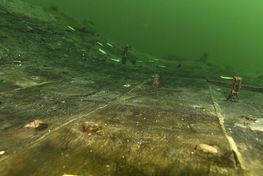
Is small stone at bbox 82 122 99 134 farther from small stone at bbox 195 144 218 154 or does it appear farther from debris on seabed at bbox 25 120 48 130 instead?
small stone at bbox 195 144 218 154

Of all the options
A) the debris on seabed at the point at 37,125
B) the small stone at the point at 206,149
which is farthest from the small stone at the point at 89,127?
the small stone at the point at 206,149

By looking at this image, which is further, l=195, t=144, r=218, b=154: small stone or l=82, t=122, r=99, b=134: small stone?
l=82, t=122, r=99, b=134: small stone

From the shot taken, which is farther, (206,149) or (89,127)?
(89,127)

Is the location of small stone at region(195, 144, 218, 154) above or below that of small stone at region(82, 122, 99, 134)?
below

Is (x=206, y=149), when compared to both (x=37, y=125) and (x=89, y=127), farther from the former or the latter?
(x=37, y=125)

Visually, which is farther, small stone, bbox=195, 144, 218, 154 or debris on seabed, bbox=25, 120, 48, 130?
debris on seabed, bbox=25, 120, 48, 130

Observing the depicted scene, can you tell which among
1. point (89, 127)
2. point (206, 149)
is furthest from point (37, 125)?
point (206, 149)

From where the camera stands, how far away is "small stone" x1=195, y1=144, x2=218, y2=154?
12.8 feet

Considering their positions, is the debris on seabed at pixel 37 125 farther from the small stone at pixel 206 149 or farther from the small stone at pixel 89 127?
the small stone at pixel 206 149

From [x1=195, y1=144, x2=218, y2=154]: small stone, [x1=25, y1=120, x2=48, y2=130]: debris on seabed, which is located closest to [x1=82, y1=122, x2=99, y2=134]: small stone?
[x1=25, y1=120, x2=48, y2=130]: debris on seabed

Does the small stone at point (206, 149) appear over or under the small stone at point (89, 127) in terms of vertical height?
under

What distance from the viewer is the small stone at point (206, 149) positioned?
3893 millimetres

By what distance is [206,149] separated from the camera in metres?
3.93

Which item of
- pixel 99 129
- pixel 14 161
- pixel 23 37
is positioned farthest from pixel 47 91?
pixel 23 37
